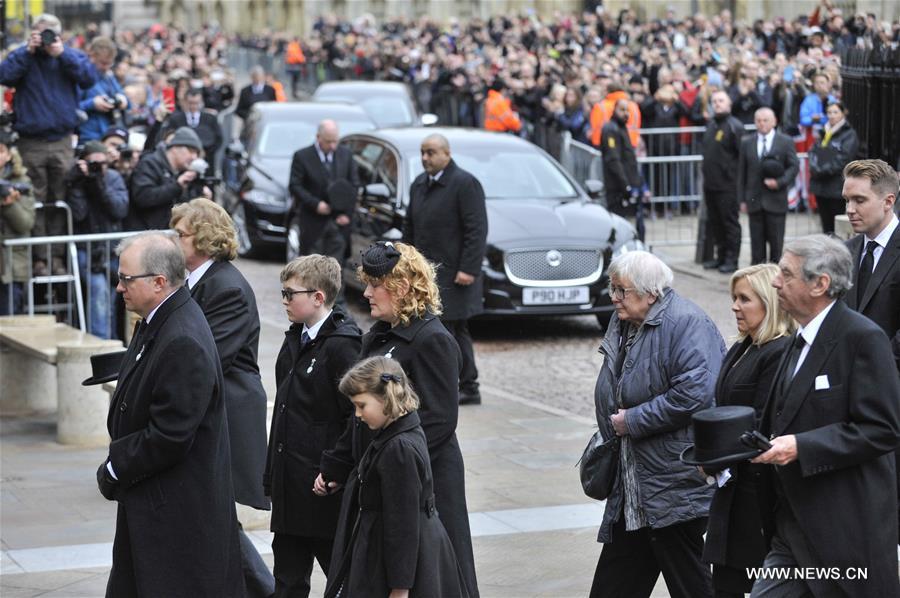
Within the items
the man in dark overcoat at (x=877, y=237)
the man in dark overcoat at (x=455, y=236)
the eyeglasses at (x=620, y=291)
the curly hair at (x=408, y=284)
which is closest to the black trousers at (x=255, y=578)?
the curly hair at (x=408, y=284)

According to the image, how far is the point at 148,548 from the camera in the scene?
18.6 feet

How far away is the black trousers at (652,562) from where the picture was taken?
247 inches

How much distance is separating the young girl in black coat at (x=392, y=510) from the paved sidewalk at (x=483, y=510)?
192 cm

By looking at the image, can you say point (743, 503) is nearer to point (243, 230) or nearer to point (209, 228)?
point (209, 228)

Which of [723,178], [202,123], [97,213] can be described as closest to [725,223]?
[723,178]

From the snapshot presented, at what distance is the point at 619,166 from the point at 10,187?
27.5 ft

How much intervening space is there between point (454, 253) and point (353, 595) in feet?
20.8

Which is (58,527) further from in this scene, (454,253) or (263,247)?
(263,247)

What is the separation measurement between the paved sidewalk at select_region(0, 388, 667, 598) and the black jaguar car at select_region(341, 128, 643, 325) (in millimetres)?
2315

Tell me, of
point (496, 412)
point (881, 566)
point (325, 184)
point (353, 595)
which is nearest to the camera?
point (881, 566)

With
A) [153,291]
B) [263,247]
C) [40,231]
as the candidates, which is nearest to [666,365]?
[153,291]

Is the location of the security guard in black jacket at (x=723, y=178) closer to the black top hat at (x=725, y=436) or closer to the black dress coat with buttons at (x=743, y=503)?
the black dress coat with buttons at (x=743, y=503)

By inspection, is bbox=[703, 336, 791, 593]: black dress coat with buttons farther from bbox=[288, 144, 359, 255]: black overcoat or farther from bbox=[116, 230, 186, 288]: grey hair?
bbox=[288, 144, 359, 255]: black overcoat

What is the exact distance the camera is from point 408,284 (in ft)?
20.2
